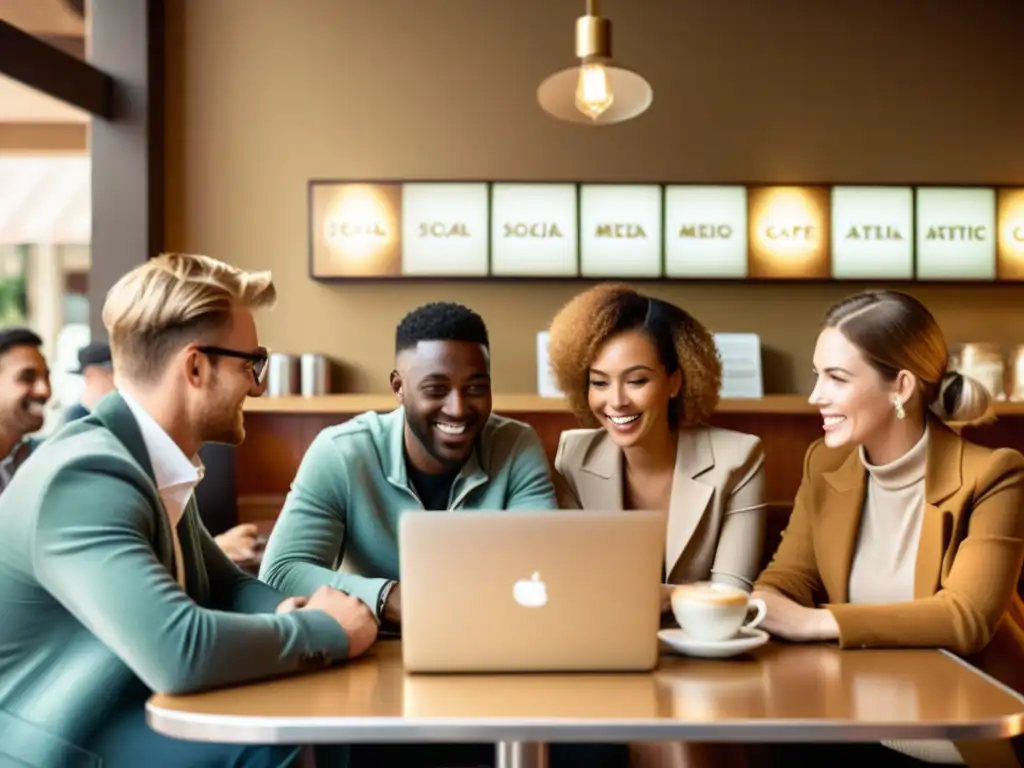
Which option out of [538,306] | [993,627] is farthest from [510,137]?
[993,627]

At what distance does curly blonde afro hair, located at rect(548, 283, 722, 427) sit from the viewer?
7.95 feet

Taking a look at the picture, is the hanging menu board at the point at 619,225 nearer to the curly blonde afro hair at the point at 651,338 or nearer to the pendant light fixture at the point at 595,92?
the pendant light fixture at the point at 595,92

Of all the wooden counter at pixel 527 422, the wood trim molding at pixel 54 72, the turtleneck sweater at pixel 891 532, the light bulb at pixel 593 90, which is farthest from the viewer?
the wooden counter at pixel 527 422

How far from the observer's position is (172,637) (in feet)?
4.52

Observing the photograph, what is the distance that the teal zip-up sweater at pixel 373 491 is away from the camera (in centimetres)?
214

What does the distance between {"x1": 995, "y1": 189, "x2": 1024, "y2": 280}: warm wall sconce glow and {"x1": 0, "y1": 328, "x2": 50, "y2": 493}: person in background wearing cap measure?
424 centimetres

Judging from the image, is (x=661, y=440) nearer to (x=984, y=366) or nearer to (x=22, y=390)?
(x=22, y=390)

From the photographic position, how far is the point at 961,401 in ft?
7.05

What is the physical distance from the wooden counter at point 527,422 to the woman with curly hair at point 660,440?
2.25 m

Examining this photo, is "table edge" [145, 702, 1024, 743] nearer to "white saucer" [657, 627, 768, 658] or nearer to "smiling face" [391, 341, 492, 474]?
"white saucer" [657, 627, 768, 658]

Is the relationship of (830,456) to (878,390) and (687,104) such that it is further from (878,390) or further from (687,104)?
(687,104)

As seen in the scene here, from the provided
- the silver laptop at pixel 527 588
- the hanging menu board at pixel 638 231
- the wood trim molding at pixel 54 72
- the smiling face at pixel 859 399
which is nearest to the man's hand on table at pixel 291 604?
the silver laptop at pixel 527 588

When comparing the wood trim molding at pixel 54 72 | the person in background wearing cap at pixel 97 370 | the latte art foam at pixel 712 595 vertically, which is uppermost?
the wood trim molding at pixel 54 72

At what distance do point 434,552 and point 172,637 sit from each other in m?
0.35
